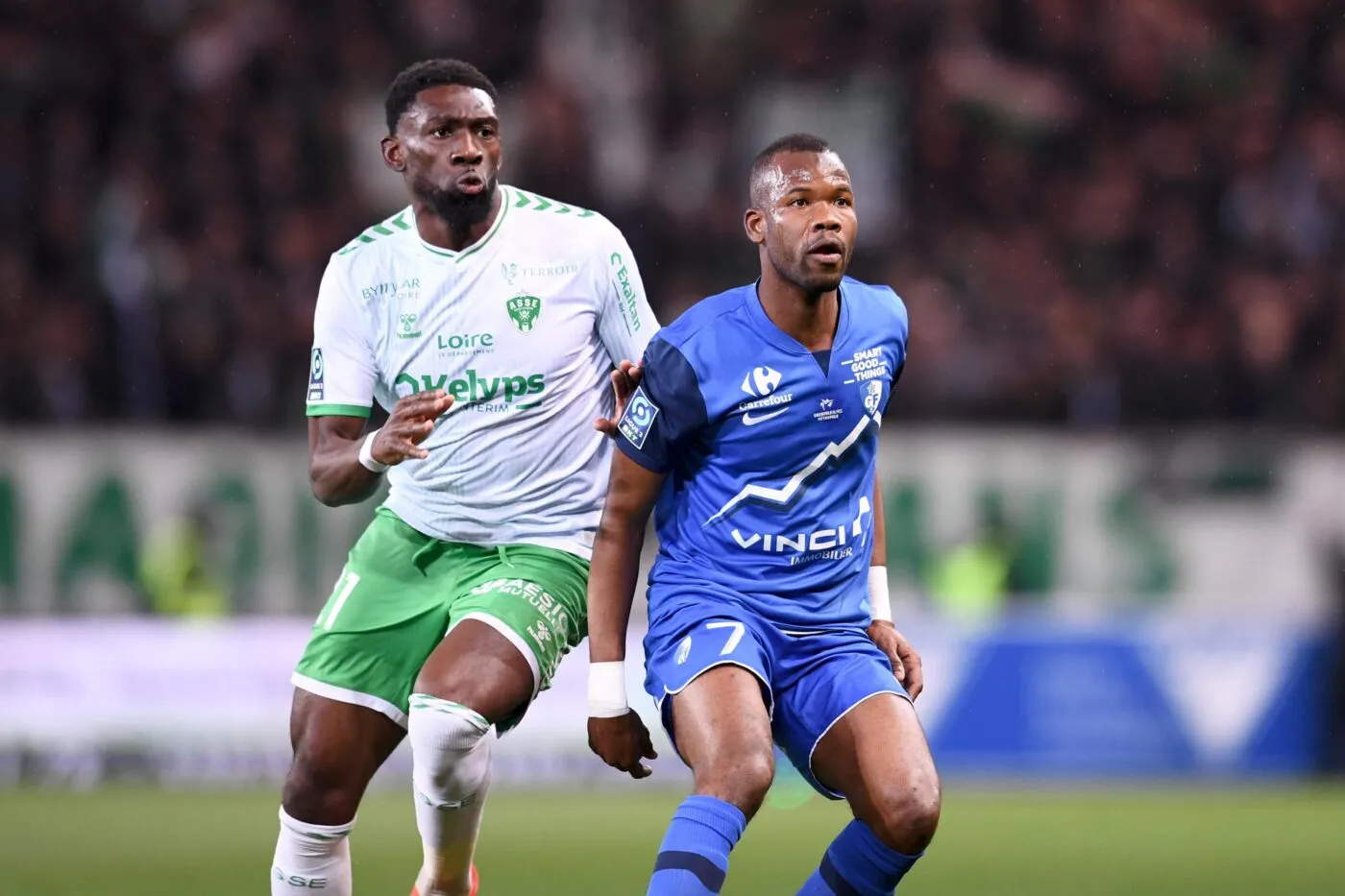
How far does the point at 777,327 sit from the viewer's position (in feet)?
19.0

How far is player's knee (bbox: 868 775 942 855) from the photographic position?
534cm

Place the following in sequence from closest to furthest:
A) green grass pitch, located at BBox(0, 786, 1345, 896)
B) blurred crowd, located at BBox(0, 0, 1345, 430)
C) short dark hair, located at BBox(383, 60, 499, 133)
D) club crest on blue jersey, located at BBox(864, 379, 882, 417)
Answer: club crest on blue jersey, located at BBox(864, 379, 882, 417), short dark hair, located at BBox(383, 60, 499, 133), green grass pitch, located at BBox(0, 786, 1345, 896), blurred crowd, located at BBox(0, 0, 1345, 430)

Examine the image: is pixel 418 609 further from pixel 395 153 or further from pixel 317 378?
pixel 395 153

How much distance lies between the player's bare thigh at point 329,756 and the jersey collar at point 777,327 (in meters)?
1.68

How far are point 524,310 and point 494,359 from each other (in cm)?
18

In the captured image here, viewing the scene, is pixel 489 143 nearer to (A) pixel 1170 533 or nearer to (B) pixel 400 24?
(A) pixel 1170 533

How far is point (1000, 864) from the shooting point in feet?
34.6

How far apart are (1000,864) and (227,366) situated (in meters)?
8.35

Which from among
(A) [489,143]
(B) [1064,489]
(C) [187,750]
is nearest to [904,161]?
(B) [1064,489]

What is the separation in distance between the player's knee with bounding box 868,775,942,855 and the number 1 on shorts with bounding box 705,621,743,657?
21.4 inches

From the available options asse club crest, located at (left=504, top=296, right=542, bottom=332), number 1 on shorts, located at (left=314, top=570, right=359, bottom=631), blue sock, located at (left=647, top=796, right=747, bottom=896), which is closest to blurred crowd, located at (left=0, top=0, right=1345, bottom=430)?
number 1 on shorts, located at (left=314, top=570, right=359, bottom=631)

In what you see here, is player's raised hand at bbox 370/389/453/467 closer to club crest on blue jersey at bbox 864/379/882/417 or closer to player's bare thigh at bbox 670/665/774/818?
player's bare thigh at bbox 670/665/774/818

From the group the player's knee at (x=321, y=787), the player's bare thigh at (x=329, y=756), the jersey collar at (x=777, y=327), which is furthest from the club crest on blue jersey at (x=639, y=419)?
the player's knee at (x=321, y=787)

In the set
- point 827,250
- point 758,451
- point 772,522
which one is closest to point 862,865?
point 772,522
